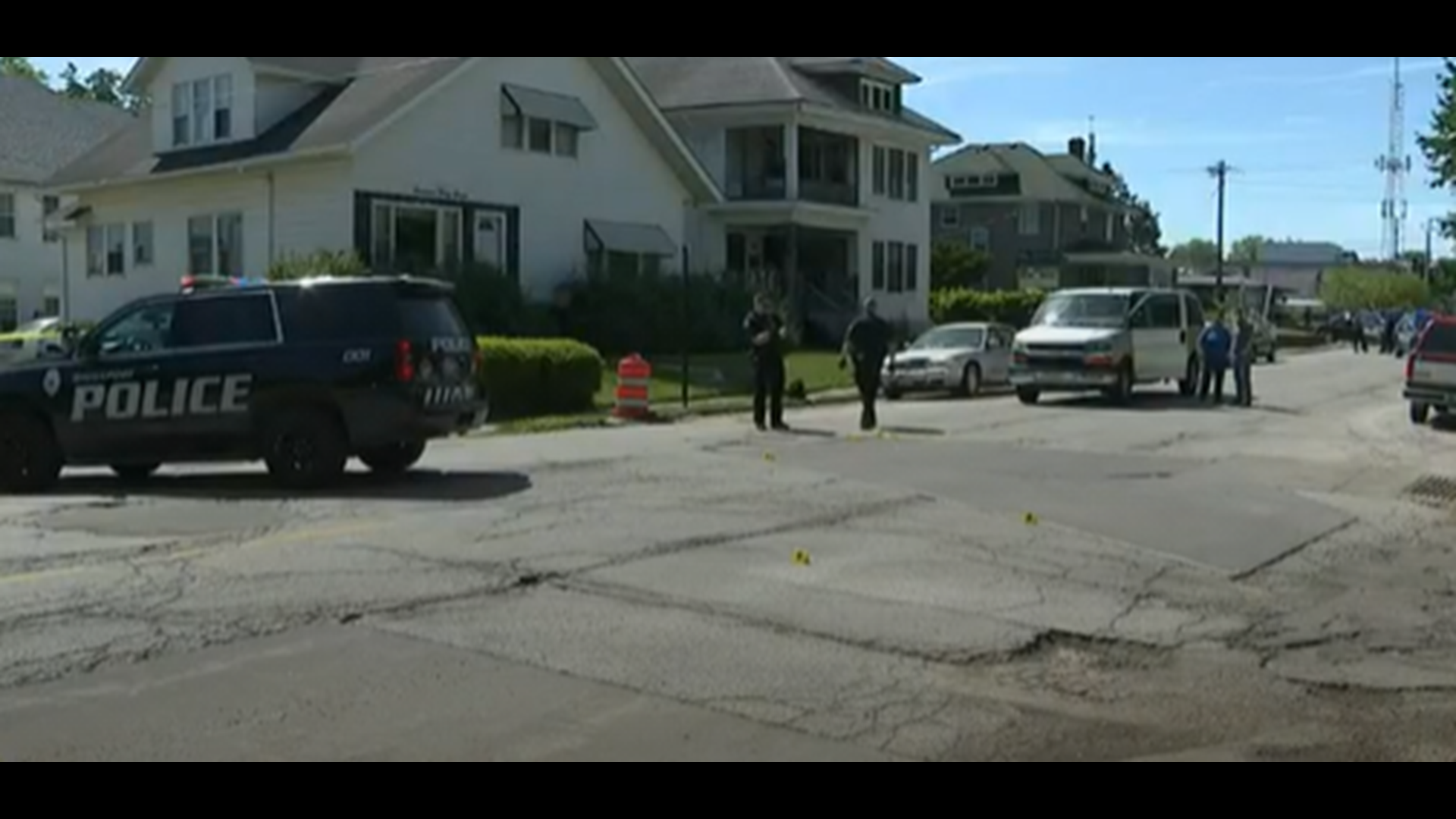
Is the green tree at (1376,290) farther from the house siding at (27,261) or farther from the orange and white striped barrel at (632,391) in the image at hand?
the orange and white striped barrel at (632,391)

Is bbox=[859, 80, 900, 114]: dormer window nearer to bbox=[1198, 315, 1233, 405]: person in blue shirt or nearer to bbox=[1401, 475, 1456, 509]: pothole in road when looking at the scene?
bbox=[1198, 315, 1233, 405]: person in blue shirt

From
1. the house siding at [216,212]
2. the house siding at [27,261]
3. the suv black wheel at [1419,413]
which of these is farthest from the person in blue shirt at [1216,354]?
the house siding at [27,261]

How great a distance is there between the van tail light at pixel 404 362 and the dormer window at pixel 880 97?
119 feet

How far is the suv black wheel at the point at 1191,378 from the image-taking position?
3212cm

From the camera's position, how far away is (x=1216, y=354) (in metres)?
29.7

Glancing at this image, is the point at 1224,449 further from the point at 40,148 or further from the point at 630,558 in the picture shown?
the point at 40,148

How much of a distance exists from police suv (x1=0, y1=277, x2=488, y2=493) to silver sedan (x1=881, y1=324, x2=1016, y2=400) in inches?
678

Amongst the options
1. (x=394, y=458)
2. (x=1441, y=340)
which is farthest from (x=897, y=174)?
(x=394, y=458)

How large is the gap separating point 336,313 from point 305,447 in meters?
1.28

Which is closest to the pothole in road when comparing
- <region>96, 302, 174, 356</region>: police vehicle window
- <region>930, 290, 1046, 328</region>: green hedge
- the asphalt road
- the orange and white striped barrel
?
the asphalt road

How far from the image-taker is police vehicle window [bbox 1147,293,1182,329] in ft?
101

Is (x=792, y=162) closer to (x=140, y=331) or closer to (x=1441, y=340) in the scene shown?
(x=1441, y=340)
